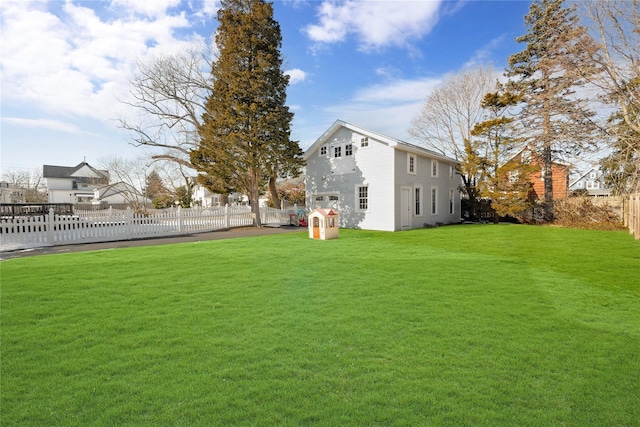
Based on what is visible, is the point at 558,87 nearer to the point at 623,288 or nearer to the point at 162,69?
the point at 623,288

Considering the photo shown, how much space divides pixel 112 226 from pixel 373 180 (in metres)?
12.4

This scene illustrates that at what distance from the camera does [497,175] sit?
19641 millimetres

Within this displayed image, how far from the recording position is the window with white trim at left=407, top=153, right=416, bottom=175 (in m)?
17.1

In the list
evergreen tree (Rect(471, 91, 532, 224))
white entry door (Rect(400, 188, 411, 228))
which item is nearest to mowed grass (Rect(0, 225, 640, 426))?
white entry door (Rect(400, 188, 411, 228))

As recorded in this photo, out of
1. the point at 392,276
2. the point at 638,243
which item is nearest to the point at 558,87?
the point at 638,243

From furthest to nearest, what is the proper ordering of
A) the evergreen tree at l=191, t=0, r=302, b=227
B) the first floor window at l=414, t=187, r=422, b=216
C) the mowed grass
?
1. the first floor window at l=414, t=187, r=422, b=216
2. the evergreen tree at l=191, t=0, r=302, b=227
3. the mowed grass

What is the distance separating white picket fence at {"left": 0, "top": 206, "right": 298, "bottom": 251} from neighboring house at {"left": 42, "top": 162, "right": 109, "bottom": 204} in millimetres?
40626

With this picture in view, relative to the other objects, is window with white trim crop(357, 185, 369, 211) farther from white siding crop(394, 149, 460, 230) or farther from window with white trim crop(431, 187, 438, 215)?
window with white trim crop(431, 187, 438, 215)

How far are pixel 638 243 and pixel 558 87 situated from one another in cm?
642

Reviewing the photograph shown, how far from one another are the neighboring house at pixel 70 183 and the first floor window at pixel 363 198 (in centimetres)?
4654

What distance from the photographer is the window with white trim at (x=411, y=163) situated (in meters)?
17.1

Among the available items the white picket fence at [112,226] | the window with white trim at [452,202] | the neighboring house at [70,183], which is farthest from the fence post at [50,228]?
the neighboring house at [70,183]

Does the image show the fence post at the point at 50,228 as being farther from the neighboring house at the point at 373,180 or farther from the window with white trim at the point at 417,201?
the window with white trim at the point at 417,201

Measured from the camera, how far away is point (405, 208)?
17188 mm
